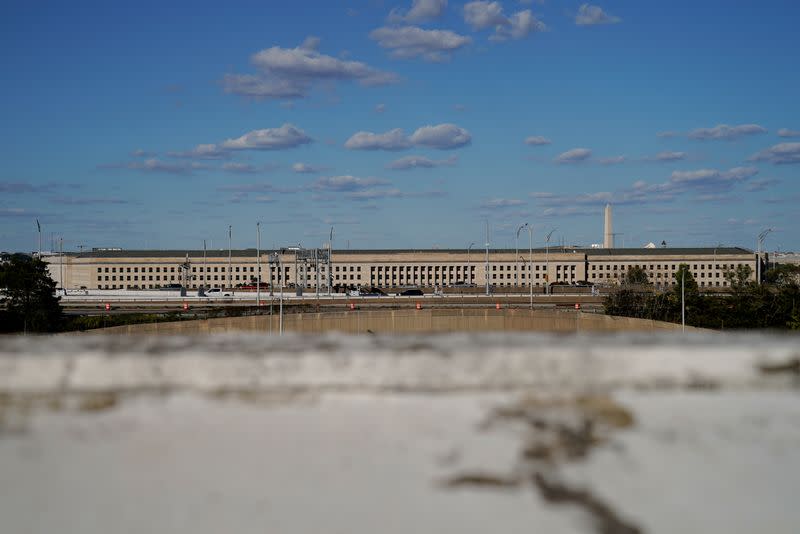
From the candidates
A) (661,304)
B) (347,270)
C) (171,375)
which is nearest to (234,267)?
(347,270)

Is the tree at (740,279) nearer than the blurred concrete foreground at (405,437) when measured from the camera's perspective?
No

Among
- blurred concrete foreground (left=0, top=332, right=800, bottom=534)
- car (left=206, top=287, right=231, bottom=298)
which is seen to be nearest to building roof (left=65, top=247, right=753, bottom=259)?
car (left=206, top=287, right=231, bottom=298)

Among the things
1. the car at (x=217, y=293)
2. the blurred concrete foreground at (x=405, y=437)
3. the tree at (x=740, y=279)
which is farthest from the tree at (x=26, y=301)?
the car at (x=217, y=293)

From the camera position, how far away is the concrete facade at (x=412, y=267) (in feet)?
516

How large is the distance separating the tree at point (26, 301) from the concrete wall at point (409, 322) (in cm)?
475

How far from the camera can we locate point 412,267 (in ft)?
520

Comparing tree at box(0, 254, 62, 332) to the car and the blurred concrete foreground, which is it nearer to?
the blurred concrete foreground

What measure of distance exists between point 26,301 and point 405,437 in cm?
4579

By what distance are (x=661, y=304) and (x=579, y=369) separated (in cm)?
5840

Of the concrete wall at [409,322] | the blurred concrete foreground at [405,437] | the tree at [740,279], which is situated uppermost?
the blurred concrete foreground at [405,437]

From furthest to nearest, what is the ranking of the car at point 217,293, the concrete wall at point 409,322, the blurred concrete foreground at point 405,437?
the car at point 217,293 < the concrete wall at point 409,322 < the blurred concrete foreground at point 405,437

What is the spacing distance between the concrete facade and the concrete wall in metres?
100

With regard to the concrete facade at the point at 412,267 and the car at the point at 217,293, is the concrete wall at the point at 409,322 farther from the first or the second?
the concrete facade at the point at 412,267

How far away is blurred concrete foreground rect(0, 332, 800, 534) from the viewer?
2666mm
